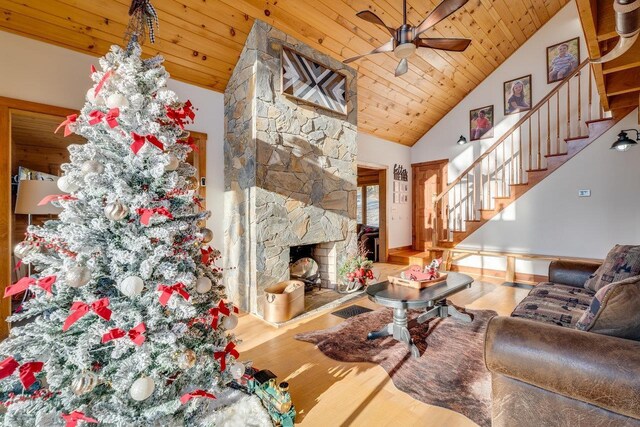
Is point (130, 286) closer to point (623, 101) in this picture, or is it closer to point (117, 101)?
point (117, 101)

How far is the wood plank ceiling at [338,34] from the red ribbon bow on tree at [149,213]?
253 cm

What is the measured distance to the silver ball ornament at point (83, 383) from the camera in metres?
1.06

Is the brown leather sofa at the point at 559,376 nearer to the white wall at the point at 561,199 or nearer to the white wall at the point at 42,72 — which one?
the white wall at the point at 42,72

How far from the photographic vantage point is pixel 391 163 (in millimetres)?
6496

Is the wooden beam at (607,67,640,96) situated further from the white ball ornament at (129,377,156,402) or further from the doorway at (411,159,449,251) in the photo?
the white ball ornament at (129,377,156,402)

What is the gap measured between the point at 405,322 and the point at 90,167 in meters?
2.41

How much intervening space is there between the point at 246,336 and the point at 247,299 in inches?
23.6

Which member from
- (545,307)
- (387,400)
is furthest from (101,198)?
(545,307)

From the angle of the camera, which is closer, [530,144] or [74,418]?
[74,418]

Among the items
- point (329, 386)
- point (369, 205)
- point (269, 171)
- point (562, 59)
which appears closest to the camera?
point (329, 386)

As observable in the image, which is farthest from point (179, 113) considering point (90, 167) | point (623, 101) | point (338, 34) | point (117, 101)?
point (623, 101)

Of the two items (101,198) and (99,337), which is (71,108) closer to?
(101,198)

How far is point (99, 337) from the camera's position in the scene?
1160 mm

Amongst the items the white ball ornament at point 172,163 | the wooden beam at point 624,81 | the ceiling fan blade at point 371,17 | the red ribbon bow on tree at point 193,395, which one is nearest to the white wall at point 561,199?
the wooden beam at point 624,81
